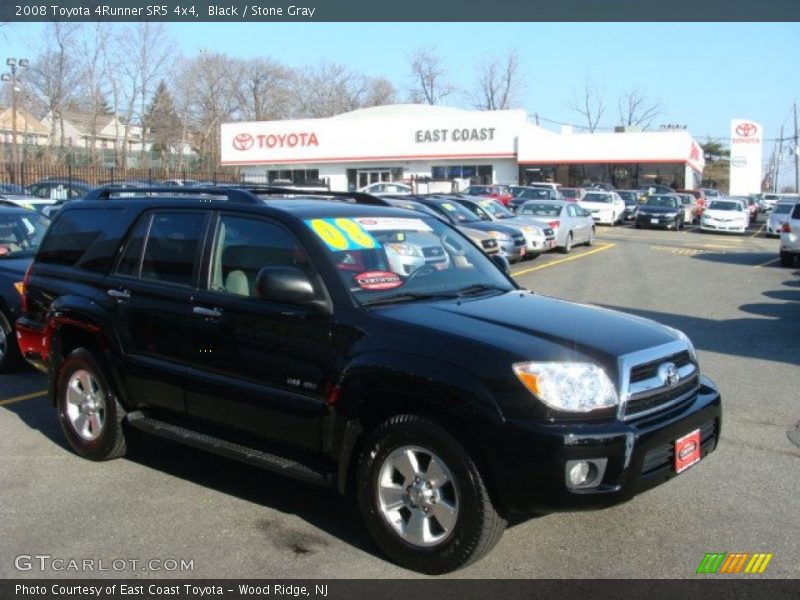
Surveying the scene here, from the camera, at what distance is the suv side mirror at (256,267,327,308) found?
4.28 m

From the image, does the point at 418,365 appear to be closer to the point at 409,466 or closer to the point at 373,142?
the point at 409,466

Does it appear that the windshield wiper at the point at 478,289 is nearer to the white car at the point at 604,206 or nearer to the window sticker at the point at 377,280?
the window sticker at the point at 377,280

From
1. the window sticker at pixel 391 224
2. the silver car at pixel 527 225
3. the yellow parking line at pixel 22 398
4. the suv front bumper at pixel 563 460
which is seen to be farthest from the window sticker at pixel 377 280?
the silver car at pixel 527 225

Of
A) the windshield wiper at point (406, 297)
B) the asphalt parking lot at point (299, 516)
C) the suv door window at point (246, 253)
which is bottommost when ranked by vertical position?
the asphalt parking lot at point (299, 516)

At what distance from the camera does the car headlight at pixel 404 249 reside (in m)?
4.88

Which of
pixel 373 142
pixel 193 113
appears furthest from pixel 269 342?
pixel 193 113

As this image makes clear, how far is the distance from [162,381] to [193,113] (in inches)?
2972

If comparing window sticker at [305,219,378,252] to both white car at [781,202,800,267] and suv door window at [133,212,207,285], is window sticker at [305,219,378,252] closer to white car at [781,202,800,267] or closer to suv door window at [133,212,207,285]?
suv door window at [133,212,207,285]

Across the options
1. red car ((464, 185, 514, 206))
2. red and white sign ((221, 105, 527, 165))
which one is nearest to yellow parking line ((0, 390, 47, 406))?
red car ((464, 185, 514, 206))

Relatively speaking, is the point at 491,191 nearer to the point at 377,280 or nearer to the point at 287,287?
the point at 377,280

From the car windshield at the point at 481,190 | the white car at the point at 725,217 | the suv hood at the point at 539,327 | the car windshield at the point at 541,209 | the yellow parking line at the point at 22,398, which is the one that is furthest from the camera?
the car windshield at the point at 481,190

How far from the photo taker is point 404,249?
4.93 m

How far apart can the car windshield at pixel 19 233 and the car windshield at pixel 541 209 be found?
54.0 feet

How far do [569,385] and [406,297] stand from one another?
115 centimetres
